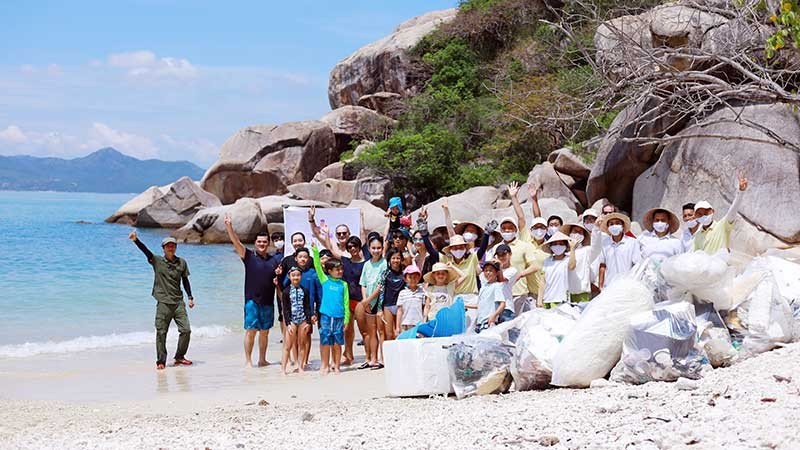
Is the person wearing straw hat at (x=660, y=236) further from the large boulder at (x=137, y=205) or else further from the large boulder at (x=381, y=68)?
the large boulder at (x=137, y=205)

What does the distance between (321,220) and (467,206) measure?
9.97m

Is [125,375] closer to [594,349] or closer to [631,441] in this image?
[594,349]

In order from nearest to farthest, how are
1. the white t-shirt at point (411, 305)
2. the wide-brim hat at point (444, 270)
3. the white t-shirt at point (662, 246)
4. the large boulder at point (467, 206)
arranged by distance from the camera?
the wide-brim hat at point (444, 270)
the white t-shirt at point (411, 305)
the white t-shirt at point (662, 246)
the large boulder at point (467, 206)

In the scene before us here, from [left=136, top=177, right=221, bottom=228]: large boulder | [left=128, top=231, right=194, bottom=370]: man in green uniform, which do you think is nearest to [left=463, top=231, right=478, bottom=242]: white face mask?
[left=128, top=231, right=194, bottom=370]: man in green uniform

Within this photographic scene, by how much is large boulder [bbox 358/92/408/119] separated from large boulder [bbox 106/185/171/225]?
29.9ft

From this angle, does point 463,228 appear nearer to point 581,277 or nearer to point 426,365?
point 581,277

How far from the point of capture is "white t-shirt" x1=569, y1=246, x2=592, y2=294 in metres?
8.07

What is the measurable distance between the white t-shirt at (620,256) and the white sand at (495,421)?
2303 mm


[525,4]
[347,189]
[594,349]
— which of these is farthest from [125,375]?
[525,4]

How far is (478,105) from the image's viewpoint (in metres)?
31.1

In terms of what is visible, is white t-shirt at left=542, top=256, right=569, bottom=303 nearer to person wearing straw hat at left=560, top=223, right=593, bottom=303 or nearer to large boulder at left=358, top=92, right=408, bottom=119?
person wearing straw hat at left=560, top=223, right=593, bottom=303

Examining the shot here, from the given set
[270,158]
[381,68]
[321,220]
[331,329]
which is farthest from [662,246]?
[381,68]

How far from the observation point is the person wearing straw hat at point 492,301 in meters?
7.45

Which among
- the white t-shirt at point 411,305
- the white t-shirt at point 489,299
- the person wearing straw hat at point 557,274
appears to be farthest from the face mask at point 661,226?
the white t-shirt at point 411,305
